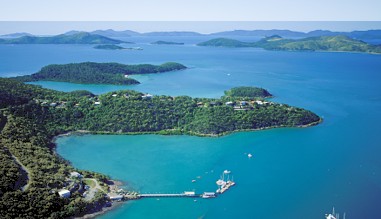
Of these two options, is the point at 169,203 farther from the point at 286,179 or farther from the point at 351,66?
the point at 351,66

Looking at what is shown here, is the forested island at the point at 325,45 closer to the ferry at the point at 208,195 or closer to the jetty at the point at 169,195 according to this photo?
the ferry at the point at 208,195

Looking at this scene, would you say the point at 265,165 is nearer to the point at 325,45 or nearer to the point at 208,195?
the point at 208,195

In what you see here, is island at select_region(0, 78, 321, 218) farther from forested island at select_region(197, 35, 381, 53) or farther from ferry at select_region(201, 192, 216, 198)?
forested island at select_region(197, 35, 381, 53)

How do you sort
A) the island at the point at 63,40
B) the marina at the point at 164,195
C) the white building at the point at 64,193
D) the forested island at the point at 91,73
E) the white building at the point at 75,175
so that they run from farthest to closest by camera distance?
the island at the point at 63,40 → the forested island at the point at 91,73 → the white building at the point at 75,175 → the marina at the point at 164,195 → the white building at the point at 64,193

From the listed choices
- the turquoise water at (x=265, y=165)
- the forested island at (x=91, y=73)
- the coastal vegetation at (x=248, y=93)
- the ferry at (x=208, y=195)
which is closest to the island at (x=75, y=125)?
the turquoise water at (x=265, y=165)

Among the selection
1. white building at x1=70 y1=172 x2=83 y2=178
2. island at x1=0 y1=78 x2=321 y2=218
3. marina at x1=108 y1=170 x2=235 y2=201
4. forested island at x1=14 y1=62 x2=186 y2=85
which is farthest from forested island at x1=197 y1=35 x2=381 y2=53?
white building at x1=70 y1=172 x2=83 y2=178

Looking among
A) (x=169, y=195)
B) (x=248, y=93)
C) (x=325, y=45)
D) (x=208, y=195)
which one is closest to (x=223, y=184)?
(x=208, y=195)
